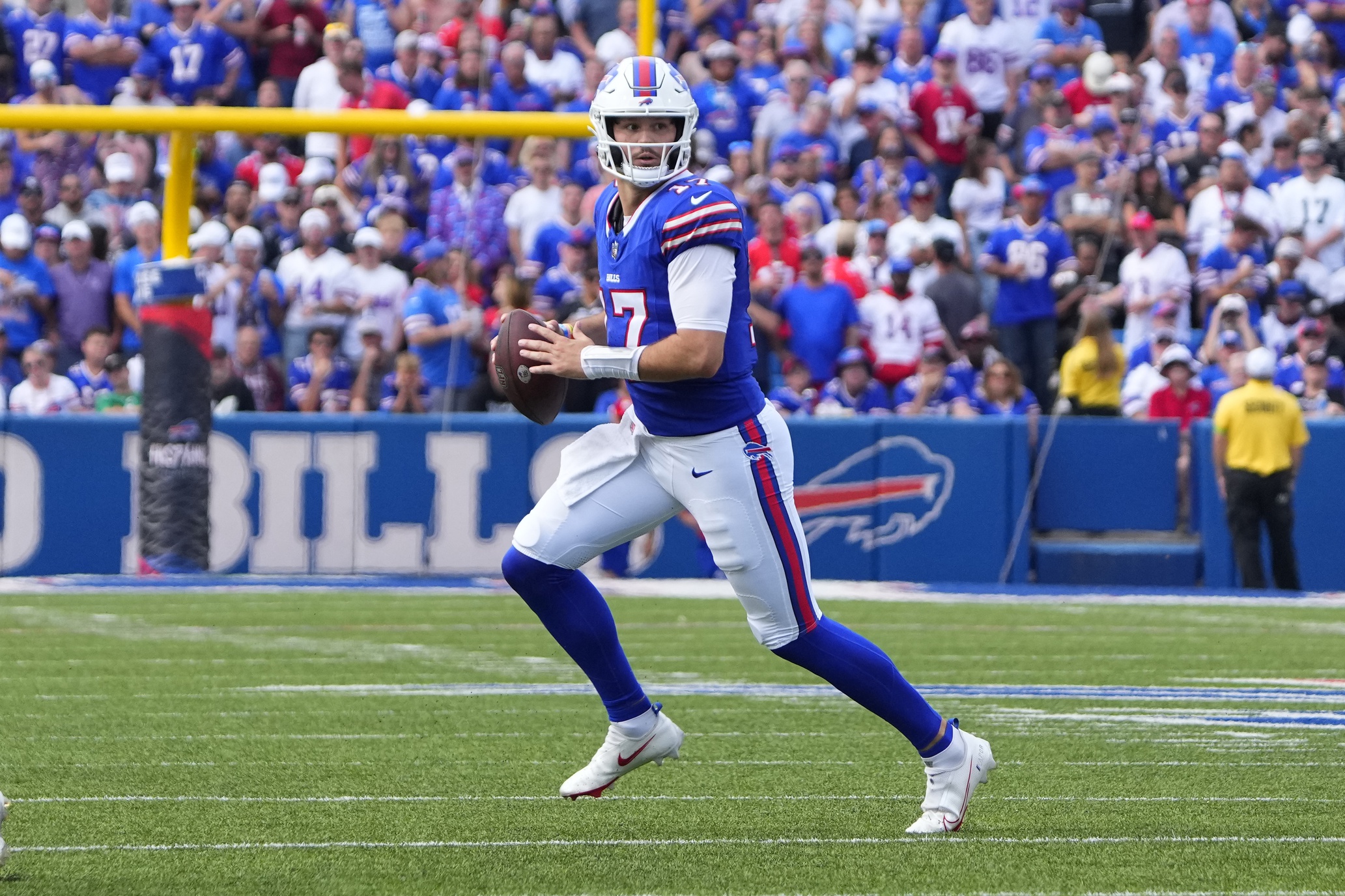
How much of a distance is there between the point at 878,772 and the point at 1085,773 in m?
0.55

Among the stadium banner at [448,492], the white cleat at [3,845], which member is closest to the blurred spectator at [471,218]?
the stadium banner at [448,492]

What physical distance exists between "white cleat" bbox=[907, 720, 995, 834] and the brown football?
4.02ft

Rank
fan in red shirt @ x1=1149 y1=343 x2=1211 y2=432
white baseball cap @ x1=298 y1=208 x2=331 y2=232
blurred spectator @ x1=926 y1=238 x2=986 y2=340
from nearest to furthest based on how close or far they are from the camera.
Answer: fan in red shirt @ x1=1149 y1=343 x2=1211 y2=432
blurred spectator @ x1=926 y1=238 x2=986 y2=340
white baseball cap @ x1=298 y1=208 x2=331 y2=232

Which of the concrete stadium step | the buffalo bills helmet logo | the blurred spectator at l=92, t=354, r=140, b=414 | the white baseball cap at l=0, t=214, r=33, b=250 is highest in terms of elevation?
the white baseball cap at l=0, t=214, r=33, b=250

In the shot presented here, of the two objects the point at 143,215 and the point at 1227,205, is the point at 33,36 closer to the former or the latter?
the point at 143,215

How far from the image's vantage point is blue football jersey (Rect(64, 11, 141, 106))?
16.4m

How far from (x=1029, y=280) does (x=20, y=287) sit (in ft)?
22.4

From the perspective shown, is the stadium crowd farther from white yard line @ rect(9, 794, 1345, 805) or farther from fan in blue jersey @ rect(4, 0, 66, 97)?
white yard line @ rect(9, 794, 1345, 805)

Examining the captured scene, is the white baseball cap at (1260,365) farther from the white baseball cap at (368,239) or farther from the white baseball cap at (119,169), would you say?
the white baseball cap at (119,169)

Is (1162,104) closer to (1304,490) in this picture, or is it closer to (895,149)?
(895,149)

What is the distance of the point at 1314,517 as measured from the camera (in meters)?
13.3

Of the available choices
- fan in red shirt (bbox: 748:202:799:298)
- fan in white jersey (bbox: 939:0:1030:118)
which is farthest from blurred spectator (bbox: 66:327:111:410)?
fan in white jersey (bbox: 939:0:1030:118)

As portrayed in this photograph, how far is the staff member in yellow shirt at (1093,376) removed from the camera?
44.4 ft

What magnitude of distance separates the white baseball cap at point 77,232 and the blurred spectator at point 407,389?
7.75 feet
